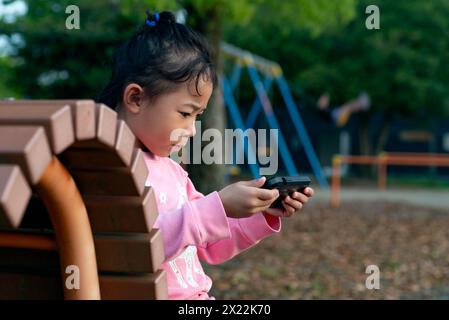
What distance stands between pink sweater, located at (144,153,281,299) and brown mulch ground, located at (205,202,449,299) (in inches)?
100

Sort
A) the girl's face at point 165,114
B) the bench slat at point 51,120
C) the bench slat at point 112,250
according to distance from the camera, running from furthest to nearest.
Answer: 1. the girl's face at point 165,114
2. the bench slat at point 112,250
3. the bench slat at point 51,120

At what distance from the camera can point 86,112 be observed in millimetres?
1209

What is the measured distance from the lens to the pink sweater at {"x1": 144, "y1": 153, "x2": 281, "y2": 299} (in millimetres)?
1579

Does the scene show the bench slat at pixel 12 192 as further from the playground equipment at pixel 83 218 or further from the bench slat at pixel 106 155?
the bench slat at pixel 106 155

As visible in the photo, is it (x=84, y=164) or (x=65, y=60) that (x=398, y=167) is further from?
(x=84, y=164)

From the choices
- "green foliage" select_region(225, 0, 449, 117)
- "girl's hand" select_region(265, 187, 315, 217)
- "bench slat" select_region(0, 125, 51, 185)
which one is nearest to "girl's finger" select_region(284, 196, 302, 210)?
"girl's hand" select_region(265, 187, 315, 217)

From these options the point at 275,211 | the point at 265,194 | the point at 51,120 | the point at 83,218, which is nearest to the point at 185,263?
the point at 275,211

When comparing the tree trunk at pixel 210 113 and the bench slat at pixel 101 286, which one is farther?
the tree trunk at pixel 210 113

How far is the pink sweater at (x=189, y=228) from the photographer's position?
1579 millimetres

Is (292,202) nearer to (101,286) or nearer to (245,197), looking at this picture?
(245,197)

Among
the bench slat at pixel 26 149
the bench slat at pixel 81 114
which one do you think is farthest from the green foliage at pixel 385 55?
the bench slat at pixel 26 149

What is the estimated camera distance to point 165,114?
1.77m

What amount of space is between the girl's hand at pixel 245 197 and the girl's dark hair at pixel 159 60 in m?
0.34

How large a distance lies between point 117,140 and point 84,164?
14 centimetres
